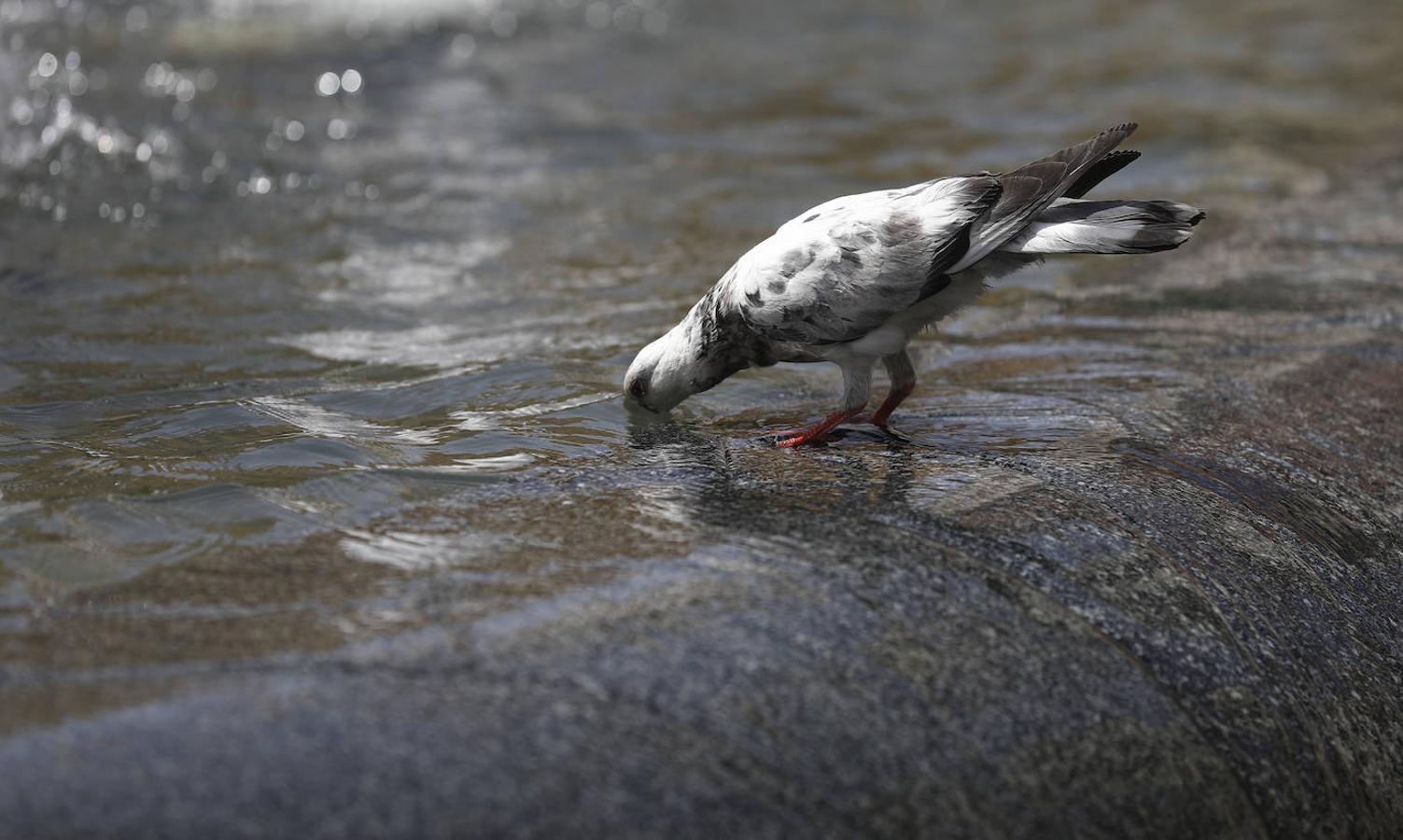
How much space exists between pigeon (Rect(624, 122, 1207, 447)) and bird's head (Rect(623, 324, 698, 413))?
0.44 feet

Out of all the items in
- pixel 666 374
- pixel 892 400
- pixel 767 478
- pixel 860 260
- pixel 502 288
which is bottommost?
pixel 767 478

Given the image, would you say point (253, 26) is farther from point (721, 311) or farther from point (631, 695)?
point (631, 695)

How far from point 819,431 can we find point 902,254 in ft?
2.32

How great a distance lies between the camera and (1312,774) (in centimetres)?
367

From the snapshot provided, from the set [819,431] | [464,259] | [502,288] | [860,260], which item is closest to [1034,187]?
[860,260]

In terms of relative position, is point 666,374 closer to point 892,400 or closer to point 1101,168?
point 892,400

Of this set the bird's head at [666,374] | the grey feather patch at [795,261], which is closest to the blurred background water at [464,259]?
the bird's head at [666,374]

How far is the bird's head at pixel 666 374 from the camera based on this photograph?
5477 mm

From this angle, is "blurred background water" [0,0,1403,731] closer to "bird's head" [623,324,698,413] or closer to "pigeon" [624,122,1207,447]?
"bird's head" [623,324,698,413]

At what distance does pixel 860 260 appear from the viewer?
4.96 meters

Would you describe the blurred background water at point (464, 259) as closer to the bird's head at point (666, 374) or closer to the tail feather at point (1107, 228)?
the bird's head at point (666, 374)

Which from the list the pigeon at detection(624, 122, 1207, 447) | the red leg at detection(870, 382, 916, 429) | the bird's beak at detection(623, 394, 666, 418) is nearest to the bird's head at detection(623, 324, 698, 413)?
the bird's beak at detection(623, 394, 666, 418)

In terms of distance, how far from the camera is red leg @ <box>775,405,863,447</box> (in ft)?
16.8

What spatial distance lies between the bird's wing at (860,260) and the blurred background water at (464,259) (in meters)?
0.49
